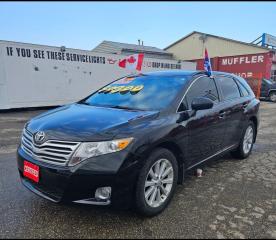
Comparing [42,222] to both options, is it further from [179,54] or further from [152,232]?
[179,54]

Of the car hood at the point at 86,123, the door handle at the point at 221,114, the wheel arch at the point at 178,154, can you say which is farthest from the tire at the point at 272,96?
the car hood at the point at 86,123

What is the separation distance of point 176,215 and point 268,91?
18236 mm

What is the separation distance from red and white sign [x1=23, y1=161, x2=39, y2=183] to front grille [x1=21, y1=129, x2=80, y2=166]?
3.6 inches

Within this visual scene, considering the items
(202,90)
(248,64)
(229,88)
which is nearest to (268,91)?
(248,64)

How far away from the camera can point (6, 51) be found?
11.6 m

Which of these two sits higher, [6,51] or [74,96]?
[6,51]

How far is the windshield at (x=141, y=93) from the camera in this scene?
11.7 feet

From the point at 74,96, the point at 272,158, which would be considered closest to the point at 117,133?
the point at 272,158

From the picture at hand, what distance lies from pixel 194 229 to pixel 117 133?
4.05ft

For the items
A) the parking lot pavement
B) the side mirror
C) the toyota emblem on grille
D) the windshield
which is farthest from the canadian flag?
the toyota emblem on grille

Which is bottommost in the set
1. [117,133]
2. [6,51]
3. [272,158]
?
[272,158]

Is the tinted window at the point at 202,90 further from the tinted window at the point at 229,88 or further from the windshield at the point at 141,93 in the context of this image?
the tinted window at the point at 229,88

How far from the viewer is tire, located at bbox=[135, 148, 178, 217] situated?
9.31ft

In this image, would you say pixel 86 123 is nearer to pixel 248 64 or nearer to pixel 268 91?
pixel 268 91
